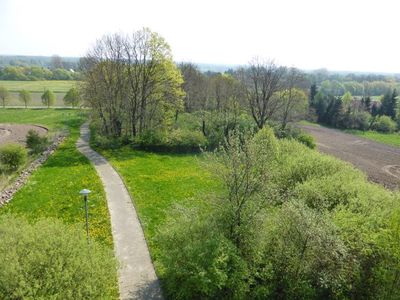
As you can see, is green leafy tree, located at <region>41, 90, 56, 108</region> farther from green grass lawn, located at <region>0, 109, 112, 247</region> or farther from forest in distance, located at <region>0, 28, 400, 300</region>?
green grass lawn, located at <region>0, 109, 112, 247</region>

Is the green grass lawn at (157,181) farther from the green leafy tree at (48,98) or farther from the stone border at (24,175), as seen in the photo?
the green leafy tree at (48,98)

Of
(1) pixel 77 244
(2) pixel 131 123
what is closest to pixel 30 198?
(1) pixel 77 244

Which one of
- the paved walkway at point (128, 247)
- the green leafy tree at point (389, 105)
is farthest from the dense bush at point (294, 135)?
the green leafy tree at point (389, 105)

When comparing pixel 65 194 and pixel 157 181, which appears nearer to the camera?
pixel 65 194

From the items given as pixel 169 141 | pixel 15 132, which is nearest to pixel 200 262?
pixel 169 141

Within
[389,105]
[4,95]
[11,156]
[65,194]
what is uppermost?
[4,95]

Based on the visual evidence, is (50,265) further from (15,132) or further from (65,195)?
(15,132)

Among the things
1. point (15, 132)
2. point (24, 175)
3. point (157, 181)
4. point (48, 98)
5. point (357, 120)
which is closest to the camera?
point (157, 181)

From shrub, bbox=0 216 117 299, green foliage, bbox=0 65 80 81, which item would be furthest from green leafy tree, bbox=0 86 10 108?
shrub, bbox=0 216 117 299
